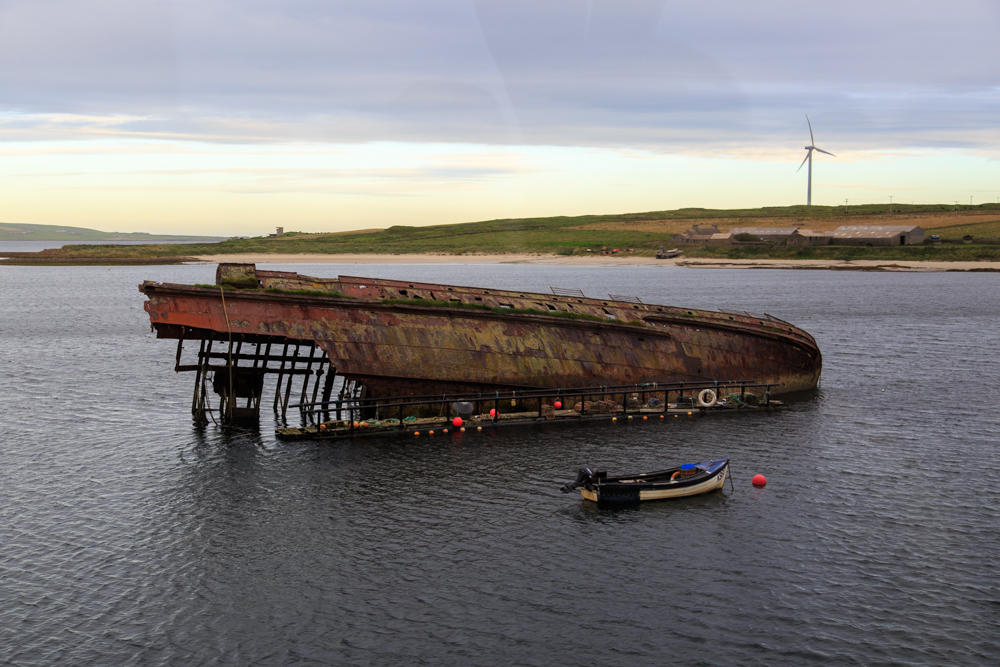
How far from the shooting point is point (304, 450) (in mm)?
39750

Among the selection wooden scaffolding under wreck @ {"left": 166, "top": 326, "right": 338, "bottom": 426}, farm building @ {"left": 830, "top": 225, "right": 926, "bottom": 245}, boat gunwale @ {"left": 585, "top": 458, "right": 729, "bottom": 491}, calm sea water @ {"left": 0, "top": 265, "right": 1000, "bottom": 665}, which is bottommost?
calm sea water @ {"left": 0, "top": 265, "right": 1000, "bottom": 665}

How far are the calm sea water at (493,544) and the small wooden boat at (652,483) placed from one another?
656mm

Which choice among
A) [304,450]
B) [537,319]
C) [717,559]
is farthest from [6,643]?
[537,319]

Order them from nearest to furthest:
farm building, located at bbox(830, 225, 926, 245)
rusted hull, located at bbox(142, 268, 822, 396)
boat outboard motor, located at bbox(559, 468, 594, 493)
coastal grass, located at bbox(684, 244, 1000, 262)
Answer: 1. boat outboard motor, located at bbox(559, 468, 594, 493)
2. rusted hull, located at bbox(142, 268, 822, 396)
3. coastal grass, located at bbox(684, 244, 1000, 262)
4. farm building, located at bbox(830, 225, 926, 245)

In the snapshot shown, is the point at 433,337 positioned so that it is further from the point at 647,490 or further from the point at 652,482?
the point at 647,490

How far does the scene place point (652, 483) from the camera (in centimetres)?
3369

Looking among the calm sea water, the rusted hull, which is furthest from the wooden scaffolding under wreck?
the calm sea water

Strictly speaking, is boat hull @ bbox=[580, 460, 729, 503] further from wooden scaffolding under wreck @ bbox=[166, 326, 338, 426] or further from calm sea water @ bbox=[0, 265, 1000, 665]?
wooden scaffolding under wreck @ bbox=[166, 326, 338, 426]

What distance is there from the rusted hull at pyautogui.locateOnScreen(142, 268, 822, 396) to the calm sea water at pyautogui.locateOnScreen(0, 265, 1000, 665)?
164 inches

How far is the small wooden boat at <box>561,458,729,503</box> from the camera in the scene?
33.1 metres

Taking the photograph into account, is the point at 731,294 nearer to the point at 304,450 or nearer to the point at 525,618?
the point at 304,450

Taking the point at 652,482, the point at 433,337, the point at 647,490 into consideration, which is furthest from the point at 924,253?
the point at 647,490

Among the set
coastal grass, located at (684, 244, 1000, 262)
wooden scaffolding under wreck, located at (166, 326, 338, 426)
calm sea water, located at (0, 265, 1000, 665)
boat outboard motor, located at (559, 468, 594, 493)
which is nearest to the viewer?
calm sea water, located at (0, 265, 1000, 665)

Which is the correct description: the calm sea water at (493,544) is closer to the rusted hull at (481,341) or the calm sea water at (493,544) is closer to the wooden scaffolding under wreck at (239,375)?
the wooden scaffolding under wreck at (239,375)
